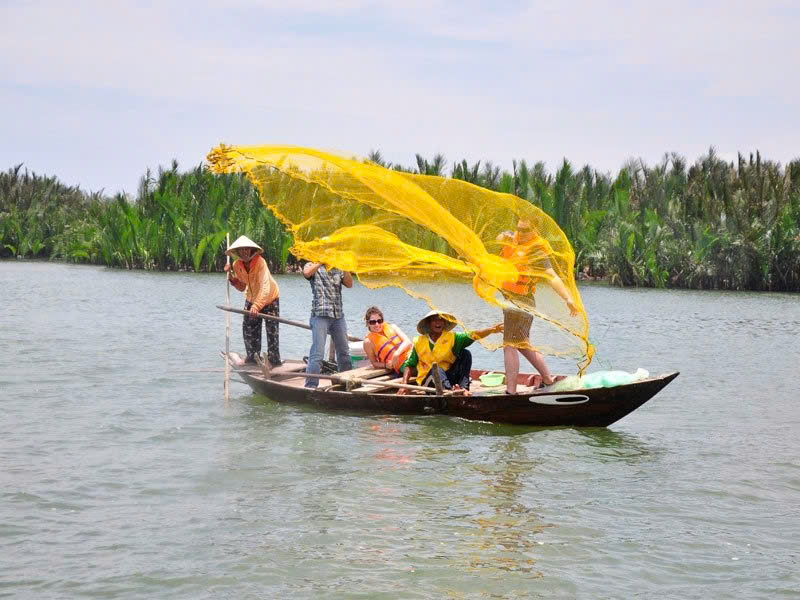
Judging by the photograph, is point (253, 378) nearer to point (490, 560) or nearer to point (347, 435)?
point (347, 435)

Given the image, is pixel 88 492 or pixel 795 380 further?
pixel 795 380

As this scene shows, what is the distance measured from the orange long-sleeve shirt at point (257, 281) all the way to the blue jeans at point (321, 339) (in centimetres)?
72

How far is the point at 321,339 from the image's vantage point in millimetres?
11453

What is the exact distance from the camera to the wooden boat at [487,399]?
998cm

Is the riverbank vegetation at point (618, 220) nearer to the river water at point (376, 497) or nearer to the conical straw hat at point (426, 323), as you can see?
the river water at point (376, 497)

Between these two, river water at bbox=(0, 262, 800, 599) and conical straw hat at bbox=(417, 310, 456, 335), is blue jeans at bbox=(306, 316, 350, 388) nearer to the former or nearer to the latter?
river water at bbox=(0, 262, 800, 599)

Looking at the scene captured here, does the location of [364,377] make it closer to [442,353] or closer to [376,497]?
[442,353]

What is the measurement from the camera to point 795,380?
15750 millimetres

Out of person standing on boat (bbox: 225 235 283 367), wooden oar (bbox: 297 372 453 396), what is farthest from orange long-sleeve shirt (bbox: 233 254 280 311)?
wooden oar (bbox: 297 372 453 396)

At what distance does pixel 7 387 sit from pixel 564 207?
22845 mm

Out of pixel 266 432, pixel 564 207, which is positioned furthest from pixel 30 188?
pixel 266 432

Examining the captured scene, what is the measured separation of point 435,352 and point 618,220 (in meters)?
24.4

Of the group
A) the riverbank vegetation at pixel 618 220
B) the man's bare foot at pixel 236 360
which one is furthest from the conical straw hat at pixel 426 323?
the riverbank vegetation at pixel 618 220

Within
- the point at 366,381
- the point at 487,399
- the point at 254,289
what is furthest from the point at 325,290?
the point at 487,399
